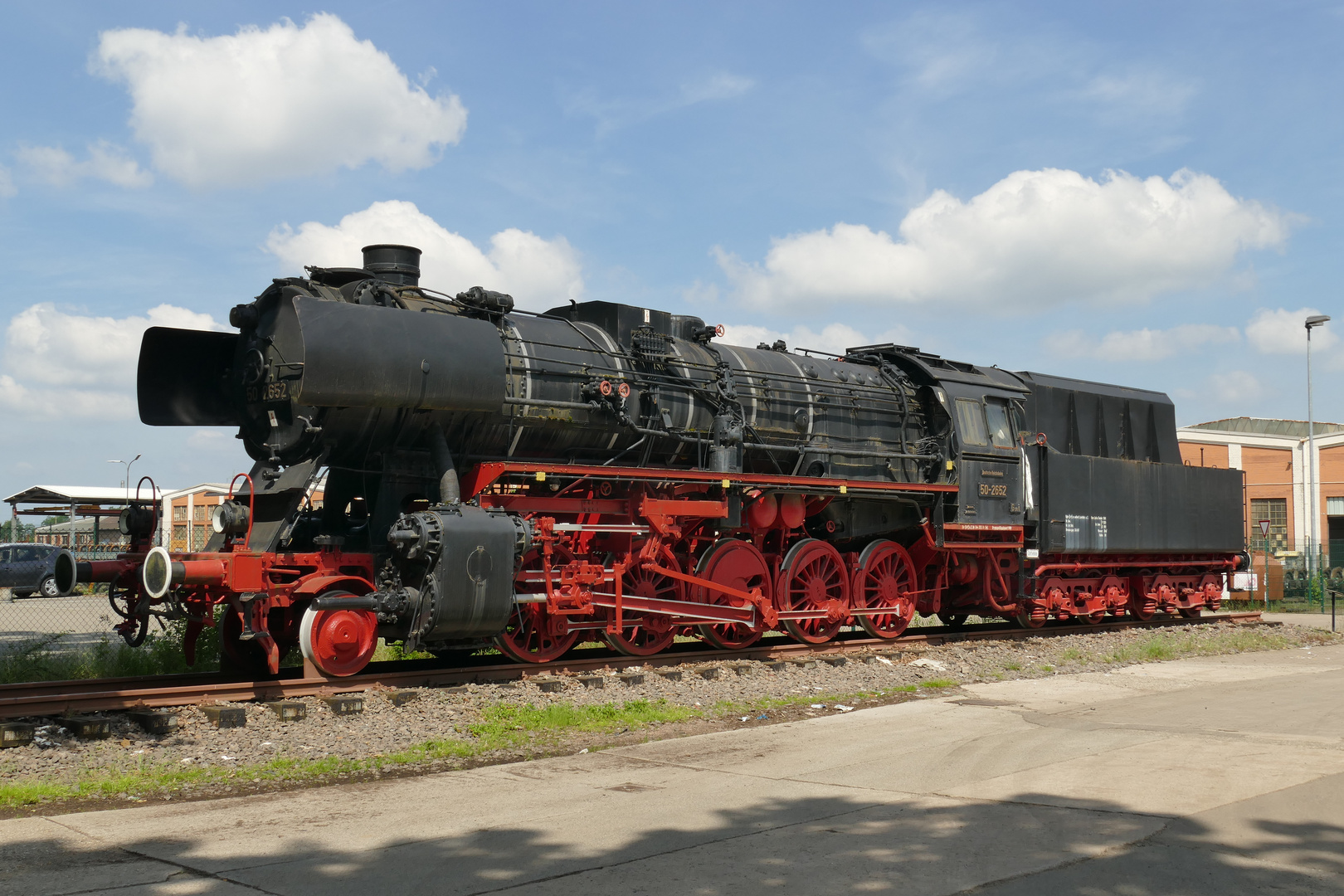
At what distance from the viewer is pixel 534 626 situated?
11836 mm

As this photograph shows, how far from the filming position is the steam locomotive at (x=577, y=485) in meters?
10.1

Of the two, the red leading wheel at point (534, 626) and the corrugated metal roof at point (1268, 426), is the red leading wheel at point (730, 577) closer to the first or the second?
the red leading wheel at point (534, 626)

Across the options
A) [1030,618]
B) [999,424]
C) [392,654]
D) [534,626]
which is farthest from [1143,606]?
[392,654]

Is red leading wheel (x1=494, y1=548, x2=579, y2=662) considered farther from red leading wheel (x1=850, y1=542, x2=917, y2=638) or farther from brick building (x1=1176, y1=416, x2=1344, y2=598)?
brick building (x1=1176, y1=416, x2=1344, y2=598)

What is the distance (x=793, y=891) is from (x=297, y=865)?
2.39 m

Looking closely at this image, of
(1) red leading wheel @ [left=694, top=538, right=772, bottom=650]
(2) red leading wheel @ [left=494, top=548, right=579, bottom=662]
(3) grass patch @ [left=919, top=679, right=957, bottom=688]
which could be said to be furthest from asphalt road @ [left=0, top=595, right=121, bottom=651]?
(3) grass patch @ [left=919, top=679, right=957, bottom=688]

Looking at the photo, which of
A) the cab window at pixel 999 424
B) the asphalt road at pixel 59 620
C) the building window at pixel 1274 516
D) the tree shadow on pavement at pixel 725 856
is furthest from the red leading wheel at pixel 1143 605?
the building window at pixel 1274 516

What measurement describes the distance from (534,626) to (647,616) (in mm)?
1529

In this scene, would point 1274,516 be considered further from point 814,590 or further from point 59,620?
point 59,620

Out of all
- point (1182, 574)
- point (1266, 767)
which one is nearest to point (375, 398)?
point (1266, 767)

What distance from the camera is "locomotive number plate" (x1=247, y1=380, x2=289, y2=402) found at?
10.2 m

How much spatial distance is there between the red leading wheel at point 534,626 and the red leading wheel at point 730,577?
1.77 metres

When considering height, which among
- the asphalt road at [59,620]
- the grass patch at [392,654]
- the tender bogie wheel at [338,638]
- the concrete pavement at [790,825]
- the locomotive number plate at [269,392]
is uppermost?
the locomotive number plate at [269,392]

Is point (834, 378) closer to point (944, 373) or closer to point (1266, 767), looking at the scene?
point (944, 373)
